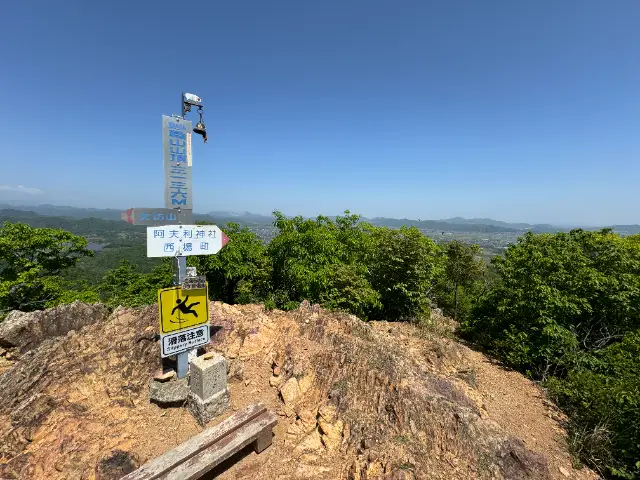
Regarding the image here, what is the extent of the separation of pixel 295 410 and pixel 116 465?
8.47 feet

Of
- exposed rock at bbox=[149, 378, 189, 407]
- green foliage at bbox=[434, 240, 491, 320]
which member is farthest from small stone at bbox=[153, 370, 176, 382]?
green foliage at bbox=[434, 240, 491, 320]

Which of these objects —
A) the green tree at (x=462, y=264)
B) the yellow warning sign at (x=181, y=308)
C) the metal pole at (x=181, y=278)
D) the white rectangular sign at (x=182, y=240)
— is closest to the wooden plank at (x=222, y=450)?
the metal pole at (x=181, y=278)

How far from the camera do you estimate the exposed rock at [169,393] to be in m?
4.77

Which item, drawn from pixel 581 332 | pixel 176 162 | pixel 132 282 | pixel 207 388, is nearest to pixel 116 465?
pixel 207 388

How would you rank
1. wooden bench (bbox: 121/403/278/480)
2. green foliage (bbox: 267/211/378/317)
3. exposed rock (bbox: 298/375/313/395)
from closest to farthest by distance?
wooden bench (bbox: 121/403/278/480)
exposed rock (bbox: 298/375/313/395)
green foliage (bbox: 267/211/378/317)

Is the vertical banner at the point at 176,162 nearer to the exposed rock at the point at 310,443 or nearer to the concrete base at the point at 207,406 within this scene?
the concrete base at the point at 207,406

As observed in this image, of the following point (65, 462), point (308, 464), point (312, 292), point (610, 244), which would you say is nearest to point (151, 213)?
point (65, 462)

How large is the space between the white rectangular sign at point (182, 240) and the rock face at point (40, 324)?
14.1 ft

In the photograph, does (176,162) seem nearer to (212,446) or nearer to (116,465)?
(212,446)

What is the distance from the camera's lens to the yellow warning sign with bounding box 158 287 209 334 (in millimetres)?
4609

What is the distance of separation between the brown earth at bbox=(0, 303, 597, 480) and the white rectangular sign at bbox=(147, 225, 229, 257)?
2443mm

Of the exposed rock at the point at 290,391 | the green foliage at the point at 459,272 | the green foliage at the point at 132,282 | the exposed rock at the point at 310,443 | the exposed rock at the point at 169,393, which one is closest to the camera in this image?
the exposed rock at the point at 310,443

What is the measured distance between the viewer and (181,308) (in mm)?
4797

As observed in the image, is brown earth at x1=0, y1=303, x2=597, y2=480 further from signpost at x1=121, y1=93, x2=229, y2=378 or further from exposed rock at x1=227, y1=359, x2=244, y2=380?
signpost at x1=121, y1=93, x2=229, y2=378
